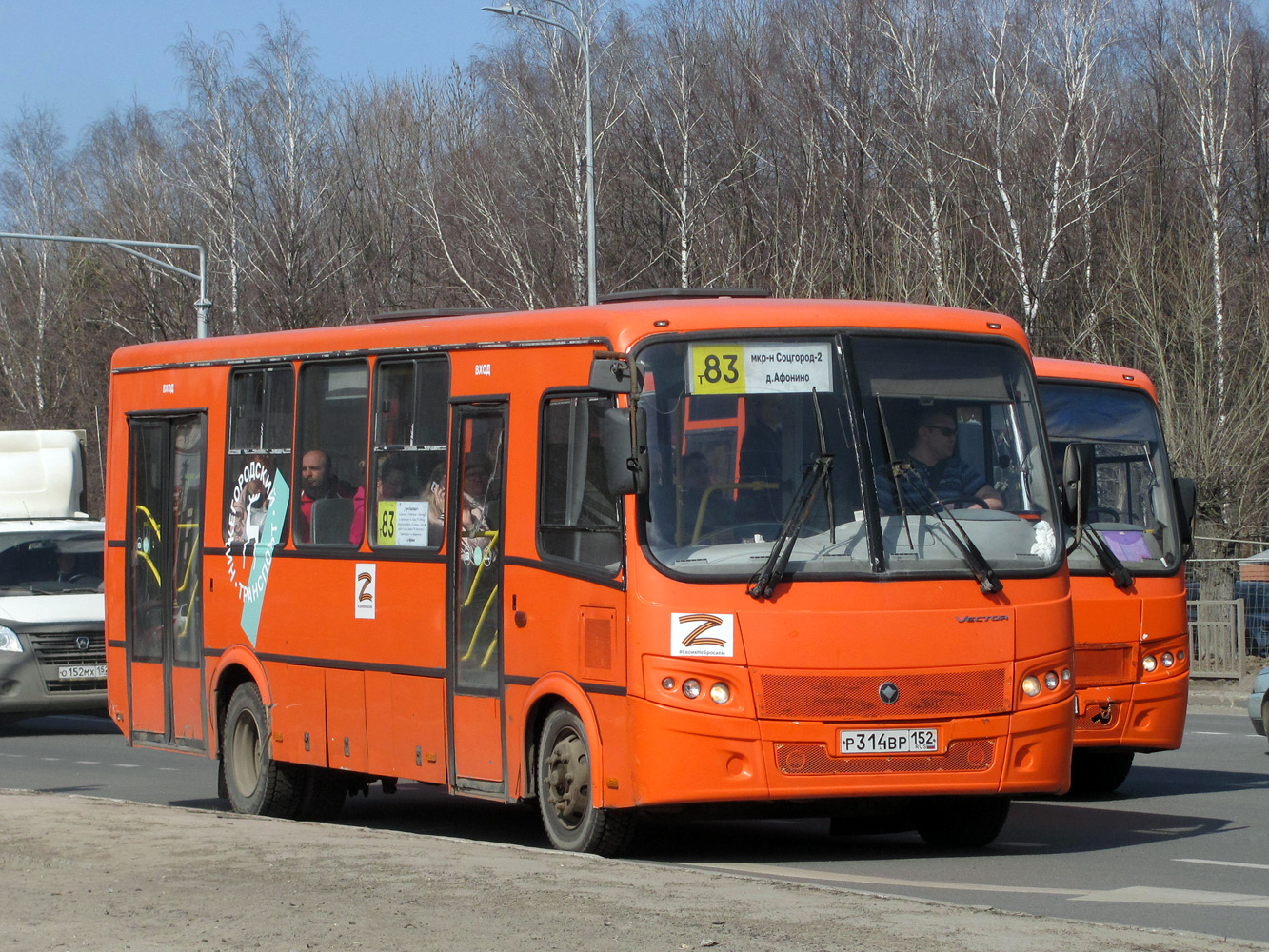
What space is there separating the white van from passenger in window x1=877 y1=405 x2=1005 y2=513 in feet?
42.1

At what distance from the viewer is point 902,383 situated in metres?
10.2

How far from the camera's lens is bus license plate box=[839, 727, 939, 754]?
382 inches

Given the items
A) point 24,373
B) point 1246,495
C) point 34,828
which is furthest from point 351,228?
point 34,828

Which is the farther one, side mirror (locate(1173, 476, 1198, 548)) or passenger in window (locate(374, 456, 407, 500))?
side mirror (locate(1173, 476, 1198, 548))

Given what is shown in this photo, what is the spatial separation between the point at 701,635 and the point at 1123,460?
5.97 metres

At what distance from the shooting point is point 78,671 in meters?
21.2

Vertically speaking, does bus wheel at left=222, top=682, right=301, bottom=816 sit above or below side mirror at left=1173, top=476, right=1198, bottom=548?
below

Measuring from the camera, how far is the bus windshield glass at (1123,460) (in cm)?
1415

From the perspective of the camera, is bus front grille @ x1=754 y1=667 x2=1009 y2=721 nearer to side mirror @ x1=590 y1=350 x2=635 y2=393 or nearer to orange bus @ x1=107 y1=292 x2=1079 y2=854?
orange bus @ x1=107 y1=292 x2=1079 y2=854

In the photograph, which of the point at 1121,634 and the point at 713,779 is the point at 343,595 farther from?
the point at 1121,634

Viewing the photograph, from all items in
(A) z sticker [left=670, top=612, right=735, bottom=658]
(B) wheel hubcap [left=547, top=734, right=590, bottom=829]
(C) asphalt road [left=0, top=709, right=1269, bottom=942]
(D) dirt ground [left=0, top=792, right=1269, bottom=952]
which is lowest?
(C) asphalt road [left=0, top=709, right=1269, bottom=942]

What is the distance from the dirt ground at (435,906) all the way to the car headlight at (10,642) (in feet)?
38.5

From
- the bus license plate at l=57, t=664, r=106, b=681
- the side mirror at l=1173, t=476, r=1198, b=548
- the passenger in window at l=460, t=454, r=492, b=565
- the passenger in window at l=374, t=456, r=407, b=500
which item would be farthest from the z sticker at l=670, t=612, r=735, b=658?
the bus license plate at l=57, t=664, r=106, b=681

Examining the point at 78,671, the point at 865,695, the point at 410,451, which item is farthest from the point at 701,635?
the point at 78,671
